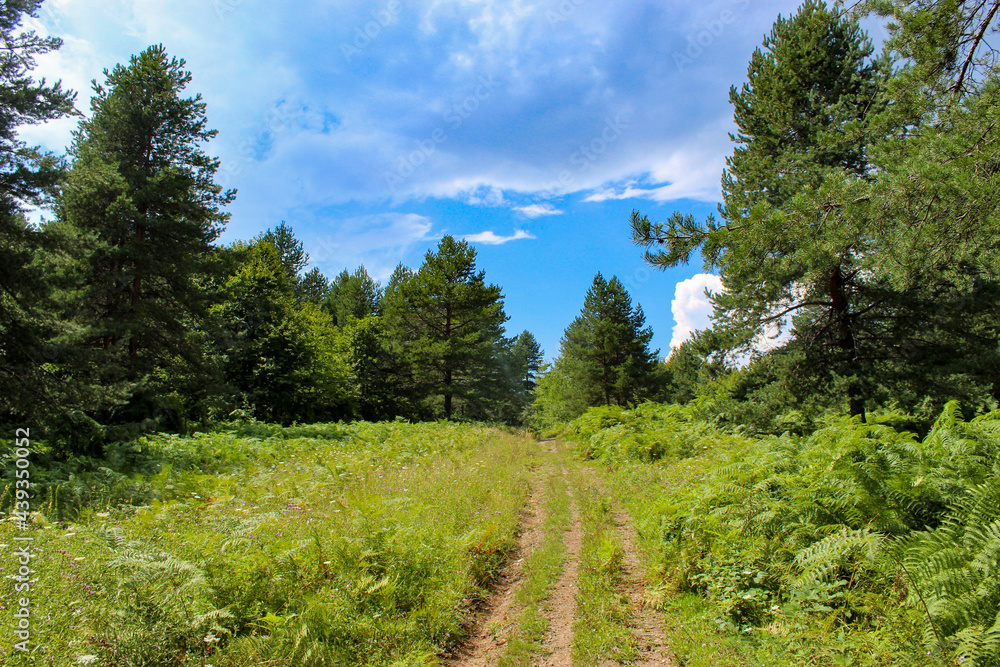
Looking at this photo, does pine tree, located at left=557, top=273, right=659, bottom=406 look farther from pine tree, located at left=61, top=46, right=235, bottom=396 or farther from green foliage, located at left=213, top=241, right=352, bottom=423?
pine tree, located at left=61, top=46, right=235, bottom=396

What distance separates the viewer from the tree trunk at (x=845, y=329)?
37.3 feet

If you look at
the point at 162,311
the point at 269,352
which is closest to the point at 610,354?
the point at 269,352

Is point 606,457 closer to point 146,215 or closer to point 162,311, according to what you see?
point 162,311

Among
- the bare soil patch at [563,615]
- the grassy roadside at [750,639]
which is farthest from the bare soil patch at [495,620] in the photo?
the grassy roadside at [750,639]

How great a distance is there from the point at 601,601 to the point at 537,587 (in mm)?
753

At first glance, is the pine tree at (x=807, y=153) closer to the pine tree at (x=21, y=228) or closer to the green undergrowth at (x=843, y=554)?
the green undergrowth at (x=843, y=554)

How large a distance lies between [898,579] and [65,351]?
1396cm

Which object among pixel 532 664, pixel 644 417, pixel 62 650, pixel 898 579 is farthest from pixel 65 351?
pixel 644 417

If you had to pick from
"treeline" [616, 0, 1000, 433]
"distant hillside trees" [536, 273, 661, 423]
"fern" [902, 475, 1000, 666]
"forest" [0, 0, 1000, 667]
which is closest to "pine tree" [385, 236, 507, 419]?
"distant hillside trees" [536, 273, 661, 423]

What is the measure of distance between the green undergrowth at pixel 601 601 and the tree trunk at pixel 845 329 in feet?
26.7

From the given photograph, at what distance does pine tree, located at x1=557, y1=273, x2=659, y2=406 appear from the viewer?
2930 cm

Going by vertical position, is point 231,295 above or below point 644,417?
above

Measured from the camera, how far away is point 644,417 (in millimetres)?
17422

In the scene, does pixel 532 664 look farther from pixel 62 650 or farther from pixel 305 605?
pixel 62 650
